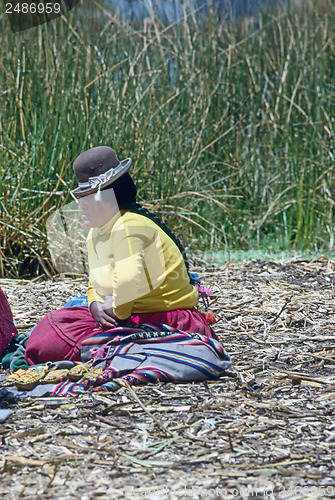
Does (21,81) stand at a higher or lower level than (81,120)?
higher

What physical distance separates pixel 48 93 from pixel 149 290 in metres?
2.92

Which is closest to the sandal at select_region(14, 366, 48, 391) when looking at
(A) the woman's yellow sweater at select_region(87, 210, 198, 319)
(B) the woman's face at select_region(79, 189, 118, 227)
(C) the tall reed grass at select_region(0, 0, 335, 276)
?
(A) the woman's yellow sweater at select_region(87, 210, 198, 319)

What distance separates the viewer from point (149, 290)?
261 centimetres

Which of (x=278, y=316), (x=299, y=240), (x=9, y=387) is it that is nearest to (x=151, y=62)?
(x=299, y=240)

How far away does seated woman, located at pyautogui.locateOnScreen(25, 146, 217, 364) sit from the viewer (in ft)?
8.32

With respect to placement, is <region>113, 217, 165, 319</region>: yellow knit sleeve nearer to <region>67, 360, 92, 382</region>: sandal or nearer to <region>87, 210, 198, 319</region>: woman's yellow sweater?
<region>87, 210, 198, 319</region>: woman's yellow sweater

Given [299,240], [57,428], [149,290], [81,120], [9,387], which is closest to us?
[57,428]

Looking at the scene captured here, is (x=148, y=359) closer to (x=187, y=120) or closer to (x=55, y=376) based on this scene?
(x=55, y=376)

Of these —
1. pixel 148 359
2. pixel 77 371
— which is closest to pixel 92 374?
pixel 77 371

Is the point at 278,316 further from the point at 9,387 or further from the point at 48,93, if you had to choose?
the point at 48,93

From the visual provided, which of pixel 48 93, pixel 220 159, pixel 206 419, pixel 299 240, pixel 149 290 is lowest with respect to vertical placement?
pixel 299 240

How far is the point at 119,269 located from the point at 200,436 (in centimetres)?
80

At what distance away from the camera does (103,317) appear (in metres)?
2.66

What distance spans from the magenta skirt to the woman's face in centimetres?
43
